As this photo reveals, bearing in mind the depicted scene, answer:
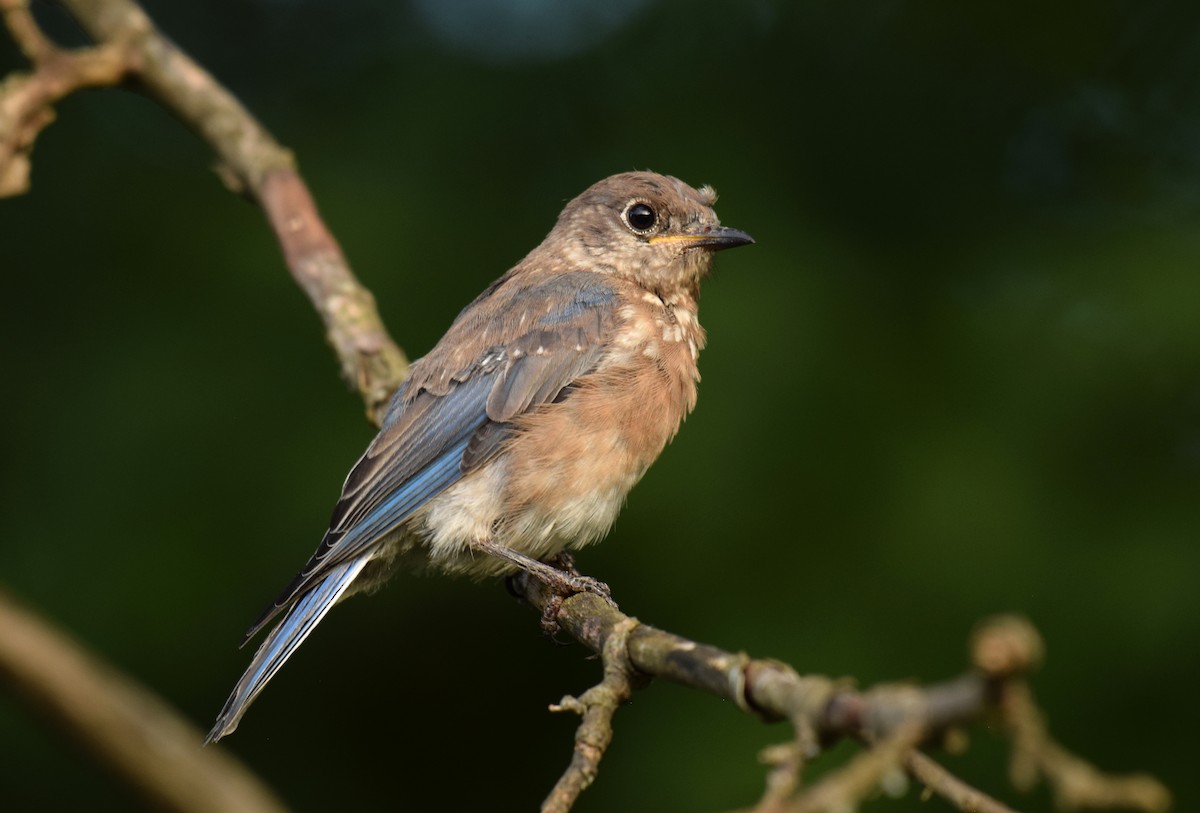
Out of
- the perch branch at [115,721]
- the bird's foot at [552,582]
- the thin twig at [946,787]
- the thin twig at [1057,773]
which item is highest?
the bird's foot at [552,582]

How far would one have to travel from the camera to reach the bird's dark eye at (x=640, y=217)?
4.77 metres

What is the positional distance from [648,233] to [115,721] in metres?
3.78

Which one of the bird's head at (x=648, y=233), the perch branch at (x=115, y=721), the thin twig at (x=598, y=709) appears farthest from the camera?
the bird's head at (x=648, y=233)

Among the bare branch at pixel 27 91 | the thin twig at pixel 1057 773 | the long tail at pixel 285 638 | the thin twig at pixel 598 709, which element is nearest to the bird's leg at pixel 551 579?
the long tail at pixel 285 638

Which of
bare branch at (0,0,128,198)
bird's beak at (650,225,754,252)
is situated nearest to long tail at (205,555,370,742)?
bare branch at (0,0,128,198)

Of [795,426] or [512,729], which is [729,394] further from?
[512,729]

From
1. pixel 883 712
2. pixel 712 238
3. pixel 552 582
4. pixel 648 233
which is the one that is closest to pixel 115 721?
pixel 883 712

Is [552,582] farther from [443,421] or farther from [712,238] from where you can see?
[712,238]

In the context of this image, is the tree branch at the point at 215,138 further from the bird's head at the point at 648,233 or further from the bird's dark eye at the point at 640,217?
the bird's dark eye at the point at 640,217

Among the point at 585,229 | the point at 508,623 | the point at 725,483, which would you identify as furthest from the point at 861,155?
the point at 508,623

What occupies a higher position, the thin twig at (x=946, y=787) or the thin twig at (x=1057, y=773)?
the thin twig at (x=946, y=787)

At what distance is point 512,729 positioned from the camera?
4.80 meters

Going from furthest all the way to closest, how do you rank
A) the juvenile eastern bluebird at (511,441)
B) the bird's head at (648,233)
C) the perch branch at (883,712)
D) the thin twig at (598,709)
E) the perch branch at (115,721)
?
the bird's head at (648,233) < the juvenile eastern bluebird at (511,441) < the thin twig at (598,709) < the perch branch at (883,712) < the perch branch at (115,721)

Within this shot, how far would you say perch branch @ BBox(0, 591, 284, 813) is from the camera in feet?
3.79
